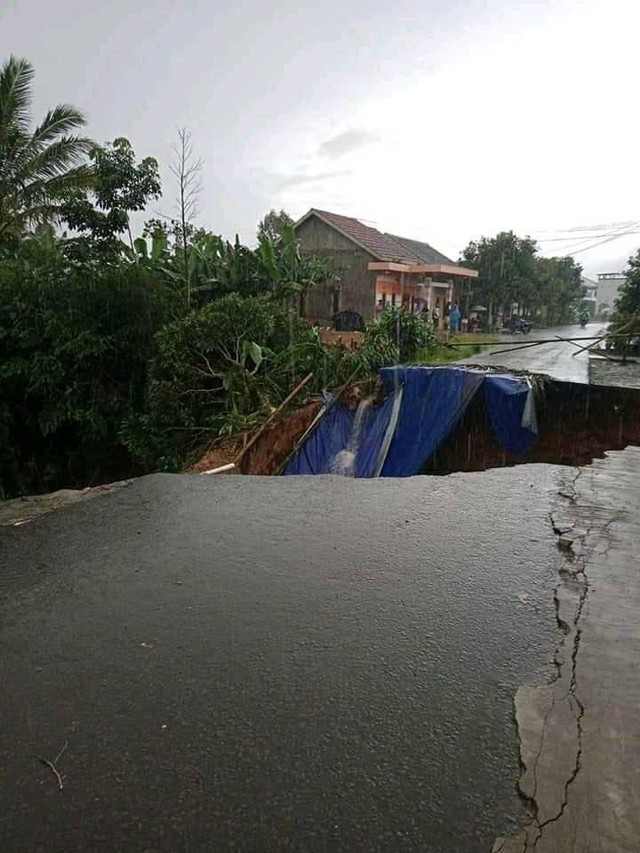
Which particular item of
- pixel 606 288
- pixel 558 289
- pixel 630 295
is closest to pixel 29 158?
pixel 630 295

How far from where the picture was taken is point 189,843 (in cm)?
168

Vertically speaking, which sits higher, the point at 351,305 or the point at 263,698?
the point at 351,305

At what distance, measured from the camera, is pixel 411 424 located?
33.1 ft

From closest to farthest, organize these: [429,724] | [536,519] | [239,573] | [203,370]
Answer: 1. [429,724]
2. [239,573]
3. [536,519]
4. [203,370]

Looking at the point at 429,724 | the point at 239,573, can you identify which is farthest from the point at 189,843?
the point at 239,573

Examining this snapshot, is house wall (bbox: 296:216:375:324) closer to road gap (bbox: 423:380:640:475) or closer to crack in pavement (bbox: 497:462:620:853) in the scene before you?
road gap (bbox: 423:380:640:475)

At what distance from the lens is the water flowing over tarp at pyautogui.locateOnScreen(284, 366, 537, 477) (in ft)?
30.6

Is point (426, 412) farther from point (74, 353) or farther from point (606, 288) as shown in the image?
point (606, 288)

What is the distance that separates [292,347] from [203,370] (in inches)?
64.9

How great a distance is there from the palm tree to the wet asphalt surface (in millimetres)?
10632

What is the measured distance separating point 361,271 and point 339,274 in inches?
36.1

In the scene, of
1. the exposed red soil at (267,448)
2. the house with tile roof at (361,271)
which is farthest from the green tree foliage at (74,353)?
the house with tile roof at (361,271)

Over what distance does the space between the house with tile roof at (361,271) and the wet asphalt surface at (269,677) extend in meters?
19.6

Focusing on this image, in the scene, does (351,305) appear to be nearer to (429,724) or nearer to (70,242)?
(70,242)
